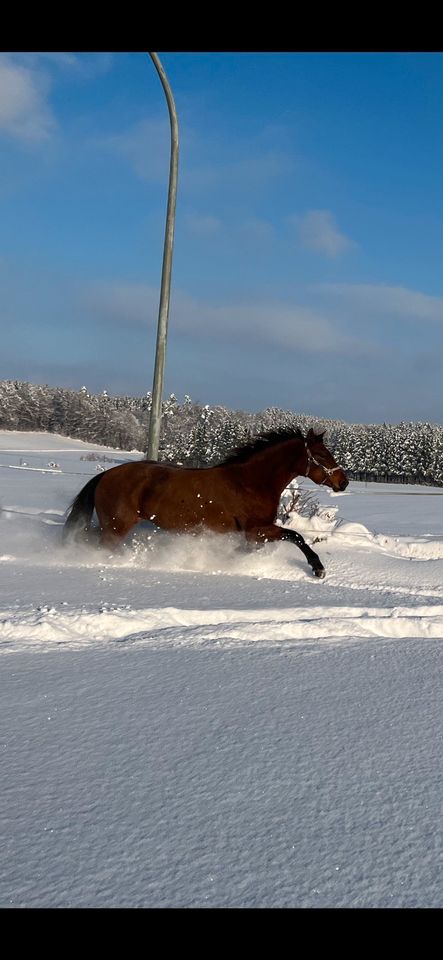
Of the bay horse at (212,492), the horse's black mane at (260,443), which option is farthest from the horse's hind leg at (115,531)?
the horse's black mane at (260,443)

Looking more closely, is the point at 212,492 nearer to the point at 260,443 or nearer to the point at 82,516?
the point at 260,443

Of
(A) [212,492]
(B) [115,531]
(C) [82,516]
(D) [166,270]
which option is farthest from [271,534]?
(D) [166,270]

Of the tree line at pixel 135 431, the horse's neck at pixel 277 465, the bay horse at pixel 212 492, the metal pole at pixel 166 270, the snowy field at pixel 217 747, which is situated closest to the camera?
the snowy field at pixel 217 747

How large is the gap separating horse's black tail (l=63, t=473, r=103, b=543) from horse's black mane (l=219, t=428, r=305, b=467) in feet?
3.74

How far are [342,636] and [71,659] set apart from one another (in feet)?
4.14

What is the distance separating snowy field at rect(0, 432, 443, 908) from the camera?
1122mm

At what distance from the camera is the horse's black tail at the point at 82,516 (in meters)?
5.15

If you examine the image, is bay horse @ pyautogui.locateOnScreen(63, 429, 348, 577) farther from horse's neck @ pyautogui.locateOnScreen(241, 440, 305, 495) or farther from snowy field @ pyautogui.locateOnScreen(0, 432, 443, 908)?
snowy field @ pyautogui.locateOnScreen(0, 432, 443, 908)

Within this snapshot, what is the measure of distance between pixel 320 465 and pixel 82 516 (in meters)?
2.06

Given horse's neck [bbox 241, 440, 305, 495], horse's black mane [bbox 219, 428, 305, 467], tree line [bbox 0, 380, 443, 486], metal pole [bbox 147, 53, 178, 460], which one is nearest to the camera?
horse's neck [bbox 241, 440, 305, 495]

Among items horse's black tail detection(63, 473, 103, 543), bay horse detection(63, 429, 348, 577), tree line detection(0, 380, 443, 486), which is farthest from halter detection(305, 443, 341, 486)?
tree line detection(0, 380, 443, 486)

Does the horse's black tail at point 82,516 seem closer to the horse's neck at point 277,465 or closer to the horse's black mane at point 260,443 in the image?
the horse's black mane at point 260,443

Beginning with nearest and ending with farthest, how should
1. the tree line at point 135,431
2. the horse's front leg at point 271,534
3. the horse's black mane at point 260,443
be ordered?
1. the horse's front leg at point 271,534
2. the horse's black mane at point 260,443
3. the tree line at point 135,431
